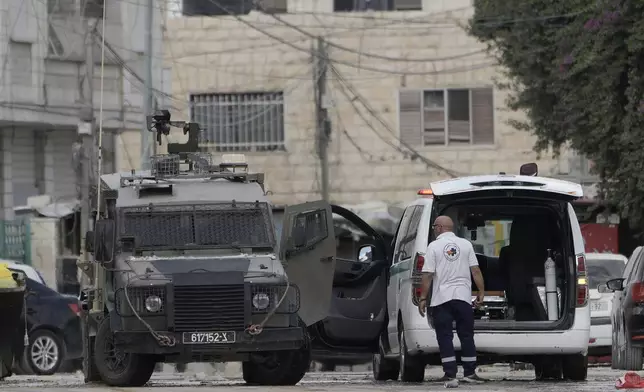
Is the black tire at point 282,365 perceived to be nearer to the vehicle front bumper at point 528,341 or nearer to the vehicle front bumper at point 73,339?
the vehicle front bumper at point 528,341

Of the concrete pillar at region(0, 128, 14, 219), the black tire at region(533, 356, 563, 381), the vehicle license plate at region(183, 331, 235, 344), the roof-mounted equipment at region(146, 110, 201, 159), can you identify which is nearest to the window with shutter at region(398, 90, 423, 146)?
the concrete pillar at region(0, 128, 14, 219)

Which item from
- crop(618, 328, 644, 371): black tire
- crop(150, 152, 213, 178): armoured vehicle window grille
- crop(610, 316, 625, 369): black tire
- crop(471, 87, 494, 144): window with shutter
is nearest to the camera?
crop(150, 152, 213, 178): armoured vehicle window grille

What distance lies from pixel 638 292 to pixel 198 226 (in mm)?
5583

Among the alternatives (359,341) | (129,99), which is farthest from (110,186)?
(129,99)

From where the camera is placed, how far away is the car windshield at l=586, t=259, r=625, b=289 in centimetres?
2791

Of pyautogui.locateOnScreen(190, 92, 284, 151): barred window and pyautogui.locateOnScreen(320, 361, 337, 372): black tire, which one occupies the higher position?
pyautogui.locateOnScreen(190, 92, 284, 151): barred window

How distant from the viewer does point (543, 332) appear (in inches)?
711

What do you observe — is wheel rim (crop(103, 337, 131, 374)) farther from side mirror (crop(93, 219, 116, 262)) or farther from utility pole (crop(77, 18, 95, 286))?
utility pole (crop(77, 18, 95, 286))

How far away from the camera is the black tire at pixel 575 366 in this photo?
61.3 feet

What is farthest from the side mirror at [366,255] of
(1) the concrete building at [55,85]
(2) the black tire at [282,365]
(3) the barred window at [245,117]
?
(3) the barred window at [245,117]

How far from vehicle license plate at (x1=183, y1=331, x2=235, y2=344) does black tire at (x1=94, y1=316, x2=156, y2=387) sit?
1.99ft

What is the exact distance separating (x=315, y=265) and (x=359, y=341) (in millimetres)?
1351

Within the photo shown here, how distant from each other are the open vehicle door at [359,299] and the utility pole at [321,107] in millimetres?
22018

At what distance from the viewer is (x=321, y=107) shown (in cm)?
4228
